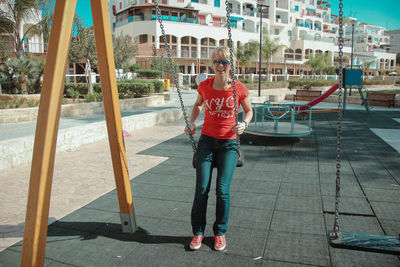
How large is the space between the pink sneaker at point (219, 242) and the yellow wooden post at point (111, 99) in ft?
2.74

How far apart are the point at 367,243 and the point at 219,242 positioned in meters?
1.13

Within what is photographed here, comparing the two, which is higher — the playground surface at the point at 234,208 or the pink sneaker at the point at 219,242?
the pink sneaker at the point at 219,242

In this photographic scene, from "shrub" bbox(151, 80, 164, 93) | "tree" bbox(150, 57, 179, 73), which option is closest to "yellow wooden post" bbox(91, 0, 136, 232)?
"shrub" bbox(151, 80, 164, 93)

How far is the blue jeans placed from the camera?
2.75 meters

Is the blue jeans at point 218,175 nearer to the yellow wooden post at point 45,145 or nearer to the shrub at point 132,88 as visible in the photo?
the yellow wooden post at point 45,145

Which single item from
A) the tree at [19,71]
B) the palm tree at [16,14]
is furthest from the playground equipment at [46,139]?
the tree at [19,71]

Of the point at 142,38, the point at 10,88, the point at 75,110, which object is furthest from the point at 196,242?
the point at 142,38

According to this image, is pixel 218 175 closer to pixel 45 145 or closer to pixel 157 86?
pixel 45 145

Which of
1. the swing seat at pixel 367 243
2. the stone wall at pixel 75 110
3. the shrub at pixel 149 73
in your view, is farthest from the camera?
the shrub at pixel 149 73

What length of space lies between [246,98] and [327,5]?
317ft

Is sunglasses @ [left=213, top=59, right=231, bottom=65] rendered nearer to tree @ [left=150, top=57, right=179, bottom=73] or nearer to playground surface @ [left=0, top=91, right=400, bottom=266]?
playground surface @ [left=0, top=91, right=400, bottom=266]

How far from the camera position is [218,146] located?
9.24 ft

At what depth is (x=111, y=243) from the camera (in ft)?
9.82

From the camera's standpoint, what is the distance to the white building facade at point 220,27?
47.2 m
